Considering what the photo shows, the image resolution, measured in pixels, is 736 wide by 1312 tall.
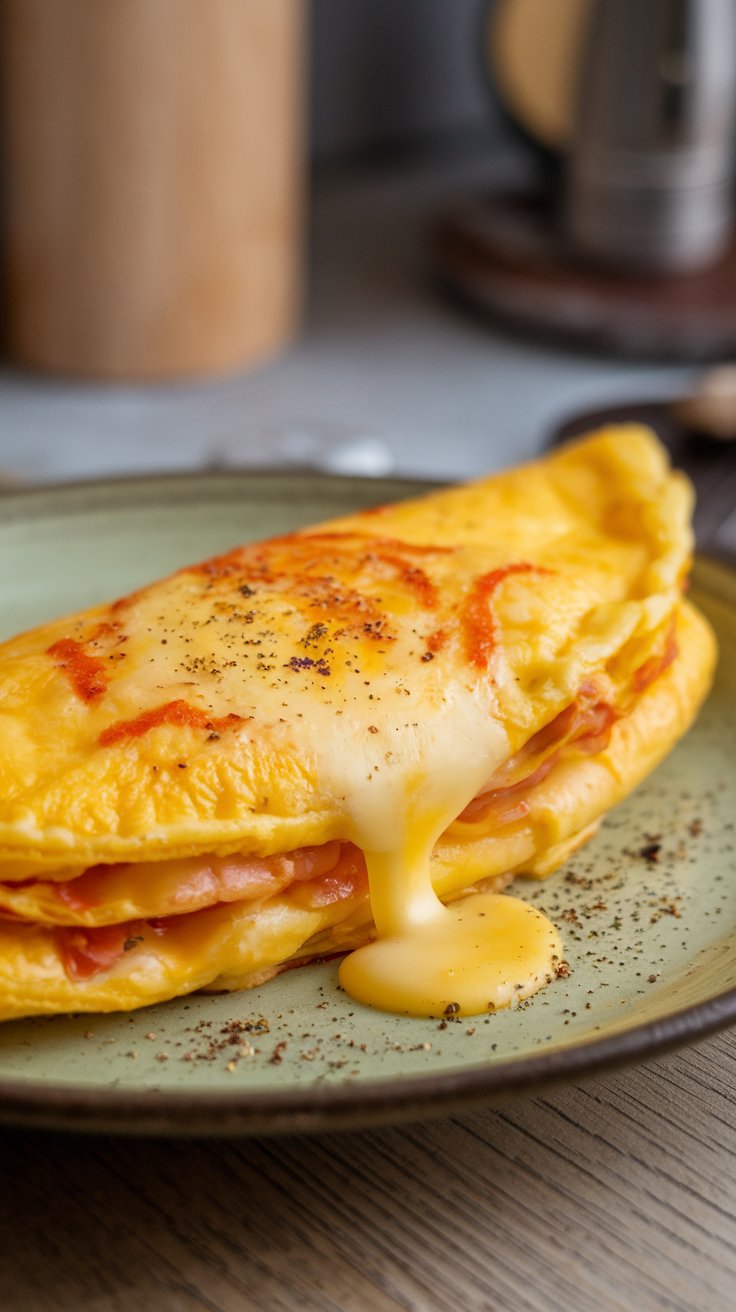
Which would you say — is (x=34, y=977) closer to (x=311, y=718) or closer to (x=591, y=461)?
(x=311, y=718)

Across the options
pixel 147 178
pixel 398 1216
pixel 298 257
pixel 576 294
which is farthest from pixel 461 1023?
pixel 298 257

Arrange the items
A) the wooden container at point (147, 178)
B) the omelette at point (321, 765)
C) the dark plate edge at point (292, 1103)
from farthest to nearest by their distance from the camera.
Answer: the wooden container at point (147, 178) < the omelette at point (321, 765) < the dark plate edge at point (292, 1103)

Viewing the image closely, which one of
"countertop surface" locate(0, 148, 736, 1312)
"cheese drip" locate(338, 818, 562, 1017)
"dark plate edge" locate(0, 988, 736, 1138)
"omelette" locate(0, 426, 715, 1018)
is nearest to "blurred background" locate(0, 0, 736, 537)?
"omelette" locate(0, 426, 715, 1018)

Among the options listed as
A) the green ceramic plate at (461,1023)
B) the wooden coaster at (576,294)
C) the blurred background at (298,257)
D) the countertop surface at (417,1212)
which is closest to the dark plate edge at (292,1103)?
the green ceramic plate at (461,1023)

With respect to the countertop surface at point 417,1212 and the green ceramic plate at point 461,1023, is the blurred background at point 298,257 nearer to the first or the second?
the green ceramic plate at point 461,1023

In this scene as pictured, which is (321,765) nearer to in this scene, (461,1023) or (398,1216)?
(461,1023)

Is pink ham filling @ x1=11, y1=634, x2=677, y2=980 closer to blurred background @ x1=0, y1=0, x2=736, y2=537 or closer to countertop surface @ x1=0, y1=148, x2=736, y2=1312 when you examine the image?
countertop surface @ x1=0, y1=148, x2=736, y2=1312
